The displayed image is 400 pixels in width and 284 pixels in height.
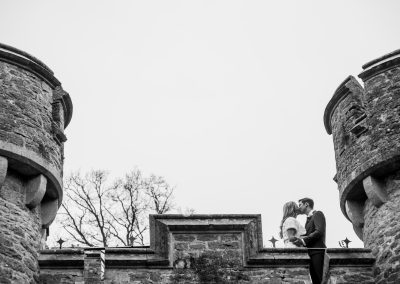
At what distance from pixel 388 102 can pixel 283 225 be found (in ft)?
7.25

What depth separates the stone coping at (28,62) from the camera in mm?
17922

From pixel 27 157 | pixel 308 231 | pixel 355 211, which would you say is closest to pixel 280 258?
pixel 308 231

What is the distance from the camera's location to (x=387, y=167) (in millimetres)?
17594

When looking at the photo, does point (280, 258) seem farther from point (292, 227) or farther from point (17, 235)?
point (17, 235)

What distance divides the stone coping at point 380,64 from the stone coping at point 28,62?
420 cm

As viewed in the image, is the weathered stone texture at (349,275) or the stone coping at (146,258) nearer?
the stone coping at (146,258)

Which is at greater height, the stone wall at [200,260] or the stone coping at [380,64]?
the stone coping at [380,64]

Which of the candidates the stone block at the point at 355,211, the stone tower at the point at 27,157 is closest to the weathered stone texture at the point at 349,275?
the stone block at the point at 355,211

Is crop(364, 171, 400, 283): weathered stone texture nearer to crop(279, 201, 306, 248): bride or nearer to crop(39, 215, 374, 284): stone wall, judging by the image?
crop(39, 215, 374, 284): stone wall

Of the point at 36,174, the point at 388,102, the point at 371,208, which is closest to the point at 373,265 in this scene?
the point at 371,208

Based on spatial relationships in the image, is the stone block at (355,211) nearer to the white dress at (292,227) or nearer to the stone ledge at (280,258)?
the white dress at (292,227)

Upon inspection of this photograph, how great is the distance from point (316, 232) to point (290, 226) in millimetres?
378

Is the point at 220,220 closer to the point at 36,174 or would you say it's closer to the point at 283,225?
the point at 283,225

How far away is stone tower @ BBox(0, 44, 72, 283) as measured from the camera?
16.5 meters
